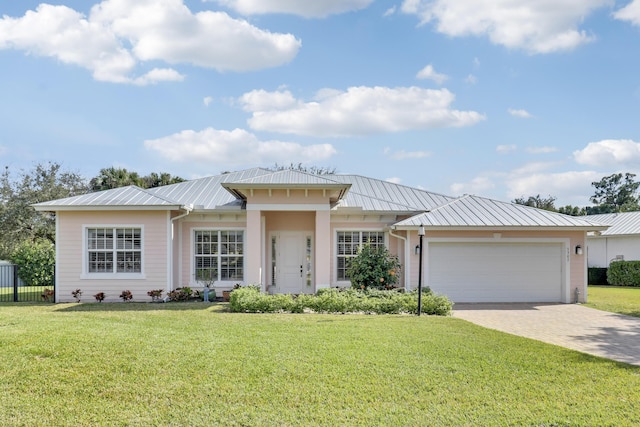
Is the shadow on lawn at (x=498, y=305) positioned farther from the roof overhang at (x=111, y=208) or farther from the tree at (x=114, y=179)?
the tree at (x=114, y=179)

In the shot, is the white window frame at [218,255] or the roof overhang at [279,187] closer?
the roof overhang at [279,187]

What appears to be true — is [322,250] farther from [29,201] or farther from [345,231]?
[29,201]

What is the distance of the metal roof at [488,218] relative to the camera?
588 inches

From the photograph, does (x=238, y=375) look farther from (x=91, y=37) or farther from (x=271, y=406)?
(x=91, y=37)

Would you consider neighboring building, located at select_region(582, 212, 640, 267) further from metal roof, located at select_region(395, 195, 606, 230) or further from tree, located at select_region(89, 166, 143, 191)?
tree, located at select_region(89, 166, 143, 191)

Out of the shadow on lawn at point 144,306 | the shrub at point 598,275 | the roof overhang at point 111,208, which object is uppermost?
the roof overhang at point 111,208

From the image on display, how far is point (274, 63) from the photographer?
553 inches

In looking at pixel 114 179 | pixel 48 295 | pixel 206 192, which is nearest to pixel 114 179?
pixel 114 179

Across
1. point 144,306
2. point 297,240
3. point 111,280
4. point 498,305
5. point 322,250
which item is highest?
point 297,240

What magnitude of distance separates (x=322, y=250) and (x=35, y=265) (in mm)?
16525

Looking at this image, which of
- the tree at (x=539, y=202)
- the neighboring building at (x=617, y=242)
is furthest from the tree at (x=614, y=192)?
the neighboring building at (x=617, y=242)

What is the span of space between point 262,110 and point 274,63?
4.52 meters

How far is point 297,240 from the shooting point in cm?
1716

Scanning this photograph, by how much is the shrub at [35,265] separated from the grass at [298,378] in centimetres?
1519
